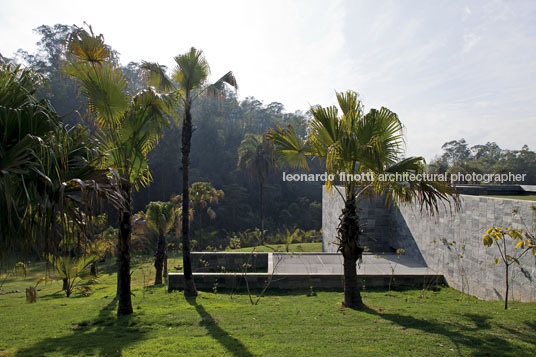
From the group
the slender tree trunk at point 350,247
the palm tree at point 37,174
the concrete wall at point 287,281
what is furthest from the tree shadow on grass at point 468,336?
the palm tree at point 37,174

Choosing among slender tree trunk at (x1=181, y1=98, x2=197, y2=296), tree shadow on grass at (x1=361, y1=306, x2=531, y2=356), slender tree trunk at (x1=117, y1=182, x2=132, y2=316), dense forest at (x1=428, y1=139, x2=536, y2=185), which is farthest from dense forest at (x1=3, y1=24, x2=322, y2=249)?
tree shadow on grass at (x1=361, y1=306, x2=531, y2=356)

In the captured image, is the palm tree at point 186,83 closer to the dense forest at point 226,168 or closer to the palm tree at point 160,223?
the palm tree at point 160,223

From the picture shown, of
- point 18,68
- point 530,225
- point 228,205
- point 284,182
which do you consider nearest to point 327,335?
point 530,225

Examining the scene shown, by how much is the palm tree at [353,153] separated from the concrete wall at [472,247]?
1.84m

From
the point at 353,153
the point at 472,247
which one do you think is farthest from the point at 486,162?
the point at 353,153

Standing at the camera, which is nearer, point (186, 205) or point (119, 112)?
point (119, 112)

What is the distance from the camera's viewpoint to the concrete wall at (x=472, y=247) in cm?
609

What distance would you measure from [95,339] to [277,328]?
2.61 metres

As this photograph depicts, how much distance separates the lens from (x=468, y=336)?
166 inches

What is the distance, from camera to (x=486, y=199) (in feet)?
23.2

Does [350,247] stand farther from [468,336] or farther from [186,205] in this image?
[186,205]

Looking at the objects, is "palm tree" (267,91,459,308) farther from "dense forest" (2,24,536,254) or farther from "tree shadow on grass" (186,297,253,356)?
"dense forest" (2,24,536,254)

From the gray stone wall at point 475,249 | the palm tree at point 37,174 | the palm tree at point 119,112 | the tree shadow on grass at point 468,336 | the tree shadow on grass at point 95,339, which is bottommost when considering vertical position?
the tree shadow on grass at point 95,339

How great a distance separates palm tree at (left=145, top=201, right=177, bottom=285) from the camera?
440 inches
